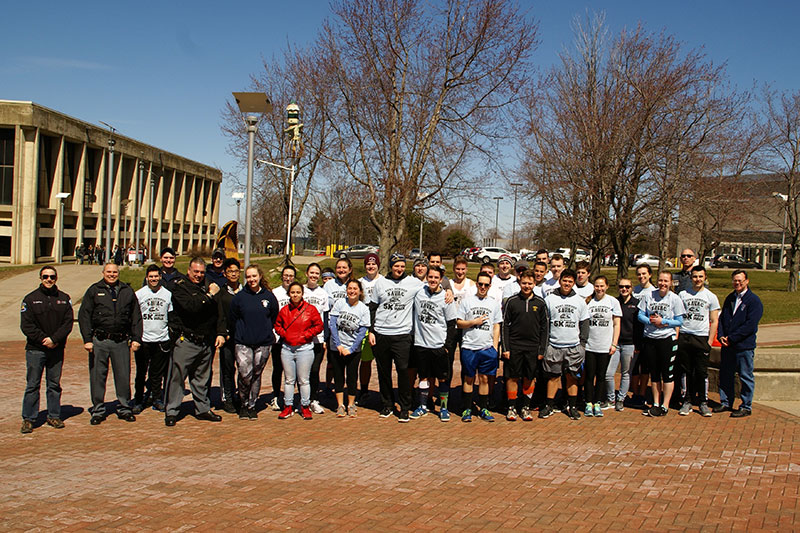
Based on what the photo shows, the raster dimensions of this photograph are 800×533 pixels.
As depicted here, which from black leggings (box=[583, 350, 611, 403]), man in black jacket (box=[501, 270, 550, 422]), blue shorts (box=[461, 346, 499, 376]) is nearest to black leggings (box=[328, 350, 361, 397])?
blue shorts (box=[461, 346, 499, 376])

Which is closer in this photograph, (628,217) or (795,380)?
(795,380)

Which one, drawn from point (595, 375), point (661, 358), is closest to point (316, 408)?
point (595, 375)

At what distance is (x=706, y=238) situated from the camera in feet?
106

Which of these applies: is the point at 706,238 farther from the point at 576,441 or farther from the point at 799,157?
the point at 576,441

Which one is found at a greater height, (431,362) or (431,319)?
(431,319)

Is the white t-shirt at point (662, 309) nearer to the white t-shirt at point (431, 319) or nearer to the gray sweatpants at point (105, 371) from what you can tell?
the white t-shirt at point (431, 319)

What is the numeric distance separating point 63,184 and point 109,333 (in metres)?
42.1

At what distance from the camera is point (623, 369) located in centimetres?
900

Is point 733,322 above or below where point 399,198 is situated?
below

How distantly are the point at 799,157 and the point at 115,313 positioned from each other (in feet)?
113

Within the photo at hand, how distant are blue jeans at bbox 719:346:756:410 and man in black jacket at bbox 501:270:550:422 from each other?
2526 mm

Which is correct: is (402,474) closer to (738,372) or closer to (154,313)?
(154,313)

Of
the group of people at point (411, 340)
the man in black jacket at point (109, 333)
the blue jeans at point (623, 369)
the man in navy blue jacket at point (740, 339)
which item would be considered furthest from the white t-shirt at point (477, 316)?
the man in black jacket at point (109, 333)

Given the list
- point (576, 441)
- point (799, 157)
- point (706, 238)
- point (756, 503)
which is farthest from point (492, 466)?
point (799, 157)
